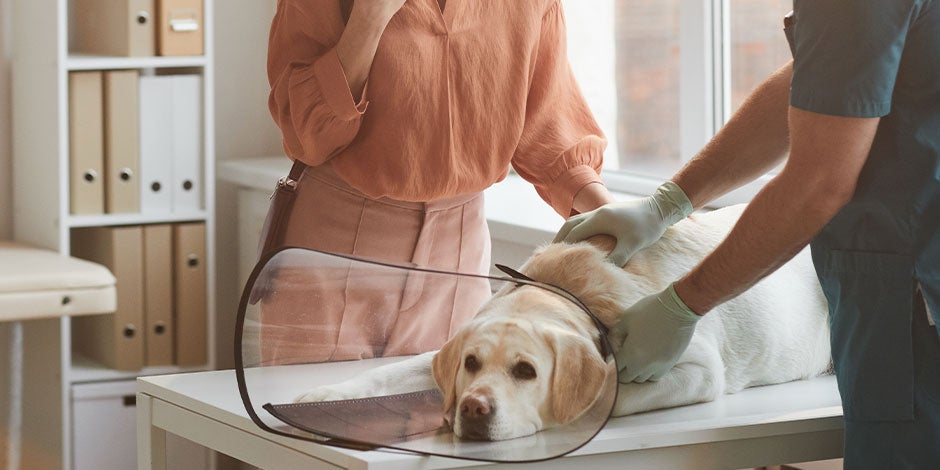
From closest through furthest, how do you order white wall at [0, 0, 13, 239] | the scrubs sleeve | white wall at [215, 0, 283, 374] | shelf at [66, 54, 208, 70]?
the scrubs sleeve < shelf at [66, 54, 208, 70] < white wall at [0, 0, 13, 239] < white wall at [215, 0, 283, 374]

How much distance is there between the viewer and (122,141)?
3021 mm

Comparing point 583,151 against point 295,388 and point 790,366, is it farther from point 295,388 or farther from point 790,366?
point 295,388

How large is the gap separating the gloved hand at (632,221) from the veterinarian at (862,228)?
0.13m

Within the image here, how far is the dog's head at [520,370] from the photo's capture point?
1158 mm

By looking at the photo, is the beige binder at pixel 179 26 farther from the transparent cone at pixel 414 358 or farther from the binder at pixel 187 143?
the transparent cone at pixel 414 358

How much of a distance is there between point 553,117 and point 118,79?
61.3 inches

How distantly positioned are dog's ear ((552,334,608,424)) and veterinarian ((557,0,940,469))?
6 centimetres

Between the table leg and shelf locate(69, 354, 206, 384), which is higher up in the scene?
the table leg

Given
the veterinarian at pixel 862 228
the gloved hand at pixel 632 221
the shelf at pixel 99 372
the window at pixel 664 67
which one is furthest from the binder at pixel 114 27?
the veterinarian at pixel 862 228

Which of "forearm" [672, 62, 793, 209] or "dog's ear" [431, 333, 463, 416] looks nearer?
"dog's ear" [431, 333, 463, 416]

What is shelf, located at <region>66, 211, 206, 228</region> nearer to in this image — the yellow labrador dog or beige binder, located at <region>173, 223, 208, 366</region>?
beige binder, located at <region>173, 223, 208, 366</region>

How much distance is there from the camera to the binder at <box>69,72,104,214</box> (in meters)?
2.97

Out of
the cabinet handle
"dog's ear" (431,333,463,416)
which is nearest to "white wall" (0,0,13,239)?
the cabinet handle

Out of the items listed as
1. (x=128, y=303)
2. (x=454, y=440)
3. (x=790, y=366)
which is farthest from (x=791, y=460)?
(x=128, y=303)
